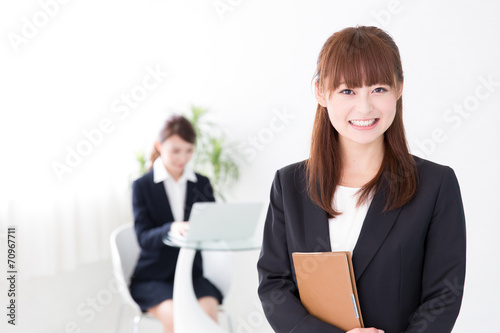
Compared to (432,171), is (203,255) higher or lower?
lower

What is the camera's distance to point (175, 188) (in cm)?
377

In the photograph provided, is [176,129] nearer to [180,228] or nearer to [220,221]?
[180,228]

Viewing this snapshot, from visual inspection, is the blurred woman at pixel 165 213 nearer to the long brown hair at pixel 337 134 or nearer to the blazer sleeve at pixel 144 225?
the blazer sleeve at pixel 144 225

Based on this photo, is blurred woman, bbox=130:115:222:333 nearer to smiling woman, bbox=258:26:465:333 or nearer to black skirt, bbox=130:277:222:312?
black skirt, bbox=130:277:222:312

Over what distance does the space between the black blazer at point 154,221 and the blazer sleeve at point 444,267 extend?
7.53ft

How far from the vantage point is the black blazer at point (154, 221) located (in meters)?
3.58

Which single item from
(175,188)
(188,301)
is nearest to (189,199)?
(175,188)

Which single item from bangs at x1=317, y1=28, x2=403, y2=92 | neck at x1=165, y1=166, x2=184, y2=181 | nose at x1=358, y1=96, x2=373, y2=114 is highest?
bangs at x1=317, y1=28, x2=403, y2=92

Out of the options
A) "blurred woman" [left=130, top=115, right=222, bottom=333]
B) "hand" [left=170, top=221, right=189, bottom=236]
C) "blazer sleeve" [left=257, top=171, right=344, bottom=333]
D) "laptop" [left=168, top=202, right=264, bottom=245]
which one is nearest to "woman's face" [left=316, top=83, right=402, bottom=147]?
"blazer sleeve" [left=257, top=171, right=344, bottom=333]

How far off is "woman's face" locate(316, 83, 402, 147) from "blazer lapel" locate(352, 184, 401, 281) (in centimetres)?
19

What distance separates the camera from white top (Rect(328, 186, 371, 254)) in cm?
150

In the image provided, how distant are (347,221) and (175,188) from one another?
7.79 feet

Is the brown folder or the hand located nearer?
the brown folder

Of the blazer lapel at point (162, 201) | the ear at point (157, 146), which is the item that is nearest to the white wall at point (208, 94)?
the ear at point (157, 146)
